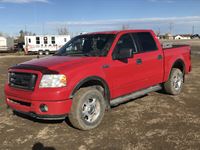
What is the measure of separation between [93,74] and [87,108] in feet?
2.11

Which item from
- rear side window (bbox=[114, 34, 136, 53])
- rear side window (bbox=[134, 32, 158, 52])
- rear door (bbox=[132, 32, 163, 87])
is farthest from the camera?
rear side window (bbox=[134, 32, 158, 52])

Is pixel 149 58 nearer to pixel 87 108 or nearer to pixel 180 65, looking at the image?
pixel 180 65

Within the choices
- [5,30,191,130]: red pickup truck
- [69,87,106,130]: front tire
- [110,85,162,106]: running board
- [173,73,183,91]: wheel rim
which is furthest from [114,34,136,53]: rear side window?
[173,73,183,91]: wheel rim

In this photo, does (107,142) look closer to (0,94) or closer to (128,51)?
(128,51)

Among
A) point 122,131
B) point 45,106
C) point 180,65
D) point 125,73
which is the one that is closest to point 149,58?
point 125,73

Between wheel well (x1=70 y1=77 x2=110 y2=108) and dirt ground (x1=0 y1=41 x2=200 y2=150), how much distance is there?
571 mm

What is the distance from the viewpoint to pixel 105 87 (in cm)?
550

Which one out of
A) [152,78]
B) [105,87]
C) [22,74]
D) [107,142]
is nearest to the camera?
[107,142]

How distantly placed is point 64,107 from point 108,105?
118cm

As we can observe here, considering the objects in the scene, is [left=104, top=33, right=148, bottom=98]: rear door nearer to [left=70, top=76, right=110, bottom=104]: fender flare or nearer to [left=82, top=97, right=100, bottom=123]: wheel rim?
[left=70, top=76, right=110, bottom=104]: fender flare

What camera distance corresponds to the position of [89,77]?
16.8 ft

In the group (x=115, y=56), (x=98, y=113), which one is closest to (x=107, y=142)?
(x=98, y=113)

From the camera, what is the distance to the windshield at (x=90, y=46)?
578 centimetres

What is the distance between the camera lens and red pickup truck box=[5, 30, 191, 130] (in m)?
4.78
